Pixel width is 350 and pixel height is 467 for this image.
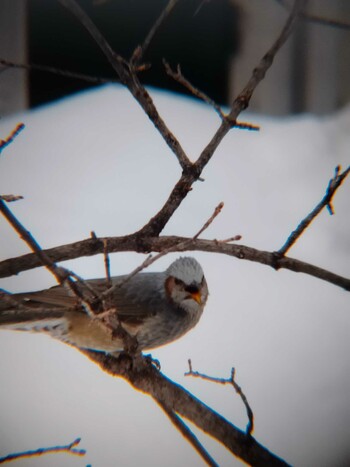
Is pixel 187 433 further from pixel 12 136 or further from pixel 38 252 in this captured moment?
pixel 12 136

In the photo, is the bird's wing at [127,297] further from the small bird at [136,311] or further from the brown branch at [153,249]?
the brown branch at [153,249]

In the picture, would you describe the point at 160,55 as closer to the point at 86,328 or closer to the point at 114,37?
the point at 114,37

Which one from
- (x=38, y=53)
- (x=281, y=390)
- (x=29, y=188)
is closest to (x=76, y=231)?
(x=29, y=188)

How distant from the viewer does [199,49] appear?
4.09ft

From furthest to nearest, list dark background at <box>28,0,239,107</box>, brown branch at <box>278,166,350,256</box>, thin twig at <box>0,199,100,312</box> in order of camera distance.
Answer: dark background at <box>28,0,239,107</box>, brown branch at <box>278,166,350,256</box>, thin twig at <box>0,199,100,312</box>

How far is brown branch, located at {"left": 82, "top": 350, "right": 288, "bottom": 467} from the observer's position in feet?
2.99

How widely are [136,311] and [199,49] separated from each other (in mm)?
543

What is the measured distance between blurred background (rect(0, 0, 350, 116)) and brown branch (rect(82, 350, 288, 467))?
50 cm

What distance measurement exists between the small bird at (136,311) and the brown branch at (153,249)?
8 centimetres

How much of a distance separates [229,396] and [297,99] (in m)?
0.58

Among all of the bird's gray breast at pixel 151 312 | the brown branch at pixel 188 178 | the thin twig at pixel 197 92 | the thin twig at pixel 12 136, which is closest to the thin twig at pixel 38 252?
the thin twig at pixel 12 136

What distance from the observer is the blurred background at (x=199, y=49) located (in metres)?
1.12

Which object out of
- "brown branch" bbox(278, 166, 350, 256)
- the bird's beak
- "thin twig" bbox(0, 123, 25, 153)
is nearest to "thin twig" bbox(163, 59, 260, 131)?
"brown branch" bbox(278, 166, 350, 256)

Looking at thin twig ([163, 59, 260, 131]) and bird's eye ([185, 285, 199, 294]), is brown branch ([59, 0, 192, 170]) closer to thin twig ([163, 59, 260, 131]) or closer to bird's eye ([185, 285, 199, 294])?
thin twig ([163, 59, 260, 131])
